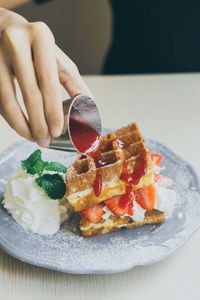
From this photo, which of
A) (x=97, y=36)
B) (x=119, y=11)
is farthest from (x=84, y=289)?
(x=97, y=36)

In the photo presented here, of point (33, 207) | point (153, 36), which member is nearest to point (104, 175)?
point (33, 207)

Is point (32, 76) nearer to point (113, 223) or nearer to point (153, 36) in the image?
point (113, 223)

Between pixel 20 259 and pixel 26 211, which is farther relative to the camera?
pixel 26 211

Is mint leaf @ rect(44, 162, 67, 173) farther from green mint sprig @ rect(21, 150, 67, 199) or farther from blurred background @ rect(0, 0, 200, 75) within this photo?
blurred background @ rect(0, 0, 200, 75)

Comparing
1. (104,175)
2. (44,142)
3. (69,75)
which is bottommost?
(104,175)

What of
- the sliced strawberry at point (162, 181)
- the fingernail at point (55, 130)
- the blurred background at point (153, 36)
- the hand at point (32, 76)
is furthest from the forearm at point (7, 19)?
the blurred background at point (153, 36)

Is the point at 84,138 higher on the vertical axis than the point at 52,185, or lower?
higher

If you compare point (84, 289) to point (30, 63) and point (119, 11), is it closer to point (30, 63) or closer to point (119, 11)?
point (30, 63)
